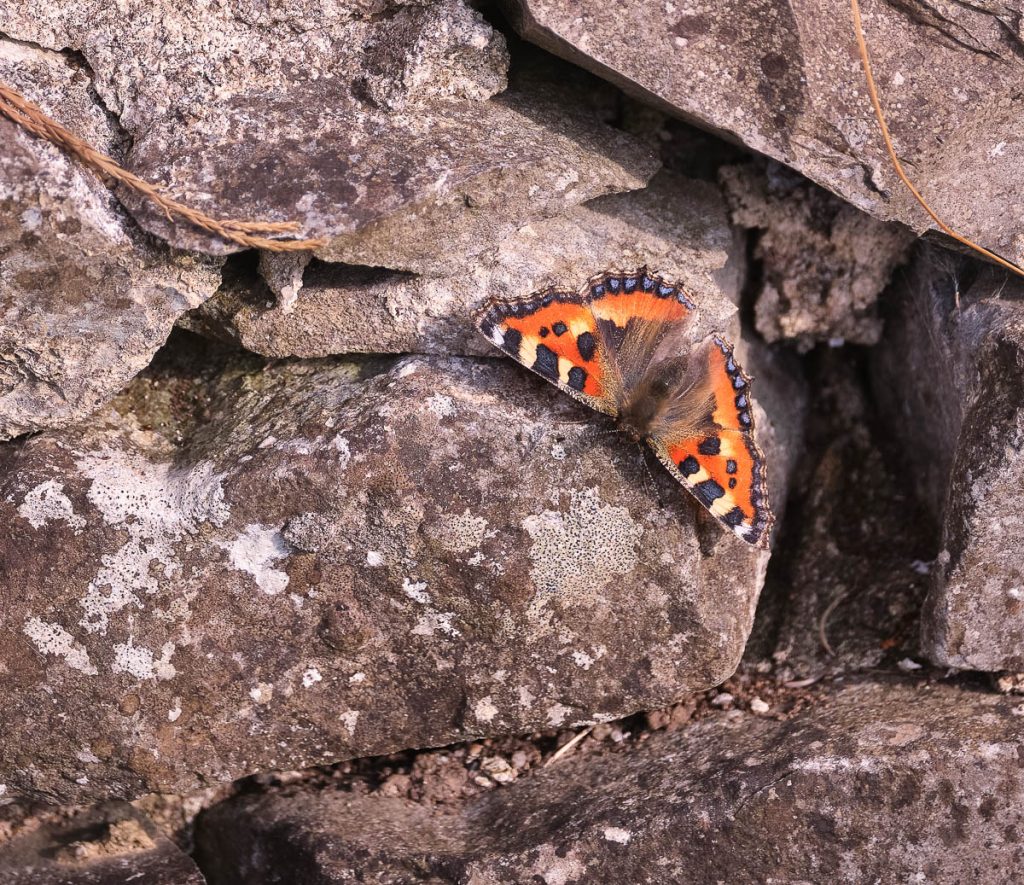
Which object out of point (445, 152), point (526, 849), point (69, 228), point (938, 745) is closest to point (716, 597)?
point (938, 745)

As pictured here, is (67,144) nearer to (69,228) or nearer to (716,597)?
(69,228)

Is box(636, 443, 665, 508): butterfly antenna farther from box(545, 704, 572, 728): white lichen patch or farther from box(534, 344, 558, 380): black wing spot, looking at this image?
box(545, 704, 572, 728): white lichen patch

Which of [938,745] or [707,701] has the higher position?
[938,745]

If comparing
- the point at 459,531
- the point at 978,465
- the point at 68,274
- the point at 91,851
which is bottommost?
the point at 91,851

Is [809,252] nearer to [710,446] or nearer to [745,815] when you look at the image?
[710,446]

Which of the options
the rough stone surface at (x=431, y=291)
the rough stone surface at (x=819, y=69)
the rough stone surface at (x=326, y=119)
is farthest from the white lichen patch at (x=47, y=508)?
the rough stone surface at (x=819, y=69)

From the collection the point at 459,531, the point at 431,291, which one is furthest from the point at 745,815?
the point at 431,291

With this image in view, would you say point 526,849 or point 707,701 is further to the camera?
point 707,701

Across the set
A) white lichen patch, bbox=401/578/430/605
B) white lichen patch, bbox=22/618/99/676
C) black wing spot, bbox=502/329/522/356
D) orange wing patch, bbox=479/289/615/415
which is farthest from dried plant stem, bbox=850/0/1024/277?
white lichen patch, bbox=22/618/99/676
